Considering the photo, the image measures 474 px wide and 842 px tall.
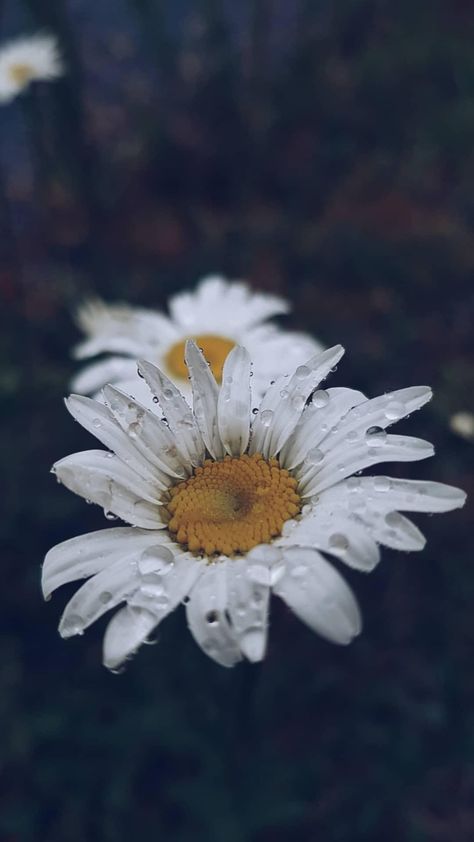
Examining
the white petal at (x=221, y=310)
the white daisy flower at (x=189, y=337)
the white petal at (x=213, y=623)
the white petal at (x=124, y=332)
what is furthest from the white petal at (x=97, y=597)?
the white petal at (x=221, y=310)

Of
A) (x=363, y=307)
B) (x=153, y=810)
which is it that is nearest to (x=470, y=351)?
(x=363, y=307)

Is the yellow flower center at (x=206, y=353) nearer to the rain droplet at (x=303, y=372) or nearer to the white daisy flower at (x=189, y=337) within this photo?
the white daisy flower at (x=189, y=337)

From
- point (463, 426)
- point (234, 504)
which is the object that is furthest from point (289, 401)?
point (463, 426)

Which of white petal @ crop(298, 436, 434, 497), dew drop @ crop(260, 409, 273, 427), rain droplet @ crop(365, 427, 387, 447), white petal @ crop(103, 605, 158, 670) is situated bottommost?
white petal @ crop(103, 605, 158, 670)

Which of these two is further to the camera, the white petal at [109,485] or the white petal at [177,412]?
the white petal at [177,412]

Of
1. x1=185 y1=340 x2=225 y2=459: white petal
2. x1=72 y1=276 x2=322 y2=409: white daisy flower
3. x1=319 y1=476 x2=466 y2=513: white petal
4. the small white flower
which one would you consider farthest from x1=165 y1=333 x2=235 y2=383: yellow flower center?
the small white flower

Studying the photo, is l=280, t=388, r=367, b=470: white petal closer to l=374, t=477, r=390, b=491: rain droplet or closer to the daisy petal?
l=374, t=477, r=390, b=491: rain droplet
